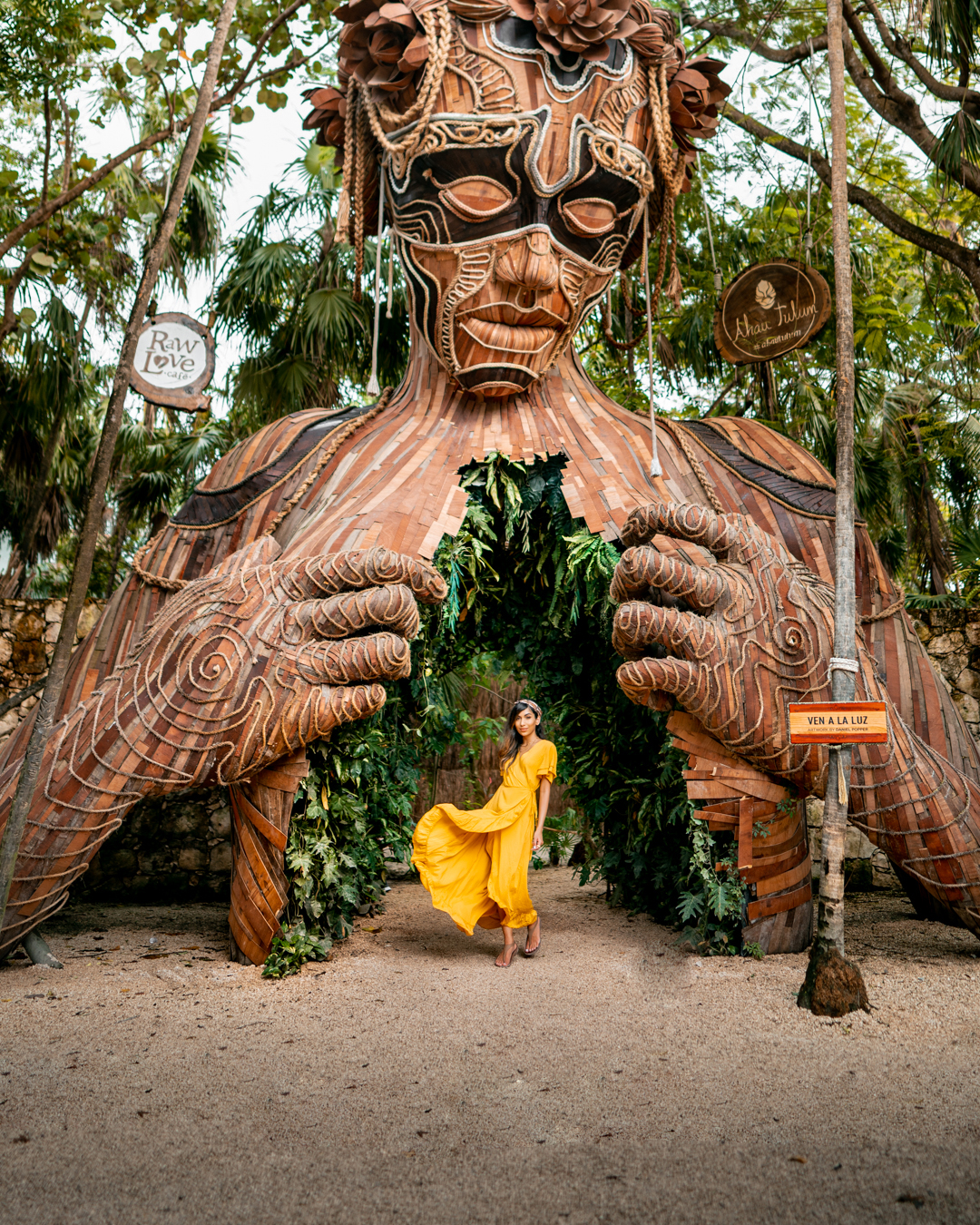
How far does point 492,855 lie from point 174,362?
115 inches

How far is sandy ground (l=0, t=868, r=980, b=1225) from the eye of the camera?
262 cm

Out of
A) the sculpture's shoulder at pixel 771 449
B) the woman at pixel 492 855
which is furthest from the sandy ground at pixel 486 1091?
the sculpture's shoulder at pixel 771 449

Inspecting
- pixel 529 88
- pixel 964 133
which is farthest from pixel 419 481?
pixel 964 133

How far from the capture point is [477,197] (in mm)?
5012

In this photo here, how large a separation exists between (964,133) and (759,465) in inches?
112

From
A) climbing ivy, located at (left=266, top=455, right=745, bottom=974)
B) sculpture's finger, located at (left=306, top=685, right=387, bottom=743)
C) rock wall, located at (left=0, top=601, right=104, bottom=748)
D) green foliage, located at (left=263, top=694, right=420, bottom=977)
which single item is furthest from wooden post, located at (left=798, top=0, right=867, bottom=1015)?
rock wall, located at (left=0, top=601, right=104, bottom=748)

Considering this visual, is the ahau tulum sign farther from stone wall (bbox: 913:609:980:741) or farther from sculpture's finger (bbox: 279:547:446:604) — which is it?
stone wall (bbox: 913:609:980:741)

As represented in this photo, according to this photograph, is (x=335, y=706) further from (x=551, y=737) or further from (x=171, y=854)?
(x=171, y=854)

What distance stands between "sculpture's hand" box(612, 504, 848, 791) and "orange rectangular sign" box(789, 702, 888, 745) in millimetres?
657

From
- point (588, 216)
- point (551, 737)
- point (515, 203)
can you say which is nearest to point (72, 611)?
point (515, 203)

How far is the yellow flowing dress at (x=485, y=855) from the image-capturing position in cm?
519

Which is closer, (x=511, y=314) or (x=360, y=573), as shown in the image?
(x=360, y=573)

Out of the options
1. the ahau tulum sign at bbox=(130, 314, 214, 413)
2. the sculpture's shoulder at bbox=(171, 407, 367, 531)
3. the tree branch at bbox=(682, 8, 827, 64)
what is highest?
the tree branch at bbox=(682, 8, 827, 64)

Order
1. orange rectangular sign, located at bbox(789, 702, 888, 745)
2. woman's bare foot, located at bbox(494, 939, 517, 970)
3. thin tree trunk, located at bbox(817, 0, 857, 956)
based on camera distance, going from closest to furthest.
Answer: orange rectangular sign, located at bbox(789, 702, 888, 745) < thin tree trunk, located at bbox(817, 0, 857, 956) < woman's bare foot, located at bbox(494, 939, 517, 970)
